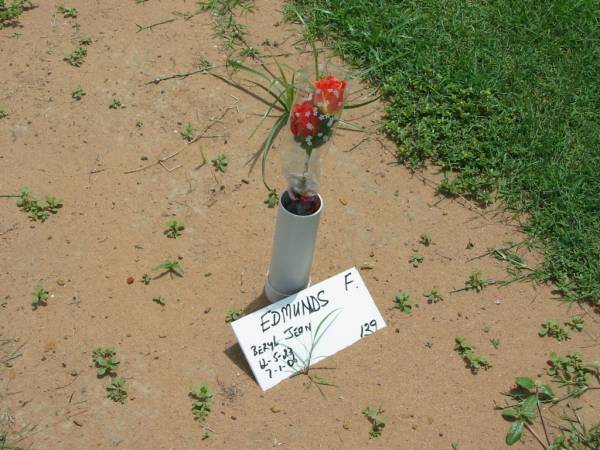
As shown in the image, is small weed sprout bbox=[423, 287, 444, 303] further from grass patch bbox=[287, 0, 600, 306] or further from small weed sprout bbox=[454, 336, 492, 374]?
grass patch bbox=[287, 0, 600, 306]

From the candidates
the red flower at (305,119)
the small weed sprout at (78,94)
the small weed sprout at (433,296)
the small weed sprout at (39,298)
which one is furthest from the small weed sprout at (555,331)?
the small weed sprout at (78,94)

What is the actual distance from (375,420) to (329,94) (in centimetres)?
121

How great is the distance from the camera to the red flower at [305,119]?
2.11 m

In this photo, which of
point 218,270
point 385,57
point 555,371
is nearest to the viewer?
point 555,371

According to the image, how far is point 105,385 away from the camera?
2.46 meters

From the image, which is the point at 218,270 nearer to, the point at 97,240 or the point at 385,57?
the point at 97,240

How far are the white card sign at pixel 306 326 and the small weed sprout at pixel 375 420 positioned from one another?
269 millimetres

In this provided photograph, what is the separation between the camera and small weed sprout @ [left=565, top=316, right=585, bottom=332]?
2.81 meters

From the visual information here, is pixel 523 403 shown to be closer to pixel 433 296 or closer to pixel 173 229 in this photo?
pixel 433 296

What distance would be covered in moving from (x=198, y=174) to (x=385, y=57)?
1366 millimetres

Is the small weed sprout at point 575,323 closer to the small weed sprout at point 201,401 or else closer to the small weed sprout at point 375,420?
the small weed sprout at point 375,420

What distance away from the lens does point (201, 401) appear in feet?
7.97

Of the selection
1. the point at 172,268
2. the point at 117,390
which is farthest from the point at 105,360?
the point at 172,268

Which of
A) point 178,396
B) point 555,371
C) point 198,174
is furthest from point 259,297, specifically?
point 555,371
